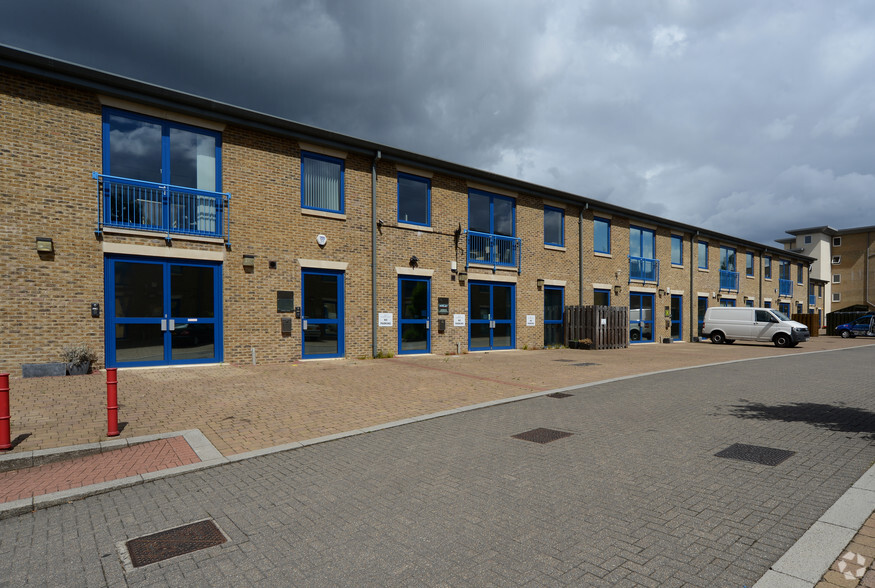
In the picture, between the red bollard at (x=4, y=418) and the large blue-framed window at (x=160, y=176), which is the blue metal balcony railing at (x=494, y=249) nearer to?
the large blue-framed window at (x=160, y=176)

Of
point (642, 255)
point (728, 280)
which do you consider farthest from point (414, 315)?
point (728, 280)

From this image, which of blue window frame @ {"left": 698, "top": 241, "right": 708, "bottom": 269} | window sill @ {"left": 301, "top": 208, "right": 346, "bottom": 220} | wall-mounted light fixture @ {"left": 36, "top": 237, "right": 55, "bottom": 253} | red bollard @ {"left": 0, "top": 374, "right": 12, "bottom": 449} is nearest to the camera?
red bollard @ {"left": 0, "top": 374, "right": 12, "bottom": 449}

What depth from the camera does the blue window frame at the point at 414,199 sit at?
15773 millimetres

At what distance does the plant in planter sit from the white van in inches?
1058

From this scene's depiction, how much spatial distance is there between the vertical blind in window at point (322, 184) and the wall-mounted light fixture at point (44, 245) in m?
5.81

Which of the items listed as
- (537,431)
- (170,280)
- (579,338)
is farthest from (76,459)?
(579,338)

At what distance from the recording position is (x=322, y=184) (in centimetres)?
1411

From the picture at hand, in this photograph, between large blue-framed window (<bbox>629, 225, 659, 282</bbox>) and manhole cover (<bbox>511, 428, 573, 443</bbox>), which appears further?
large blue-framed window (<bbox>629, 225, 659, 282</bbox>)

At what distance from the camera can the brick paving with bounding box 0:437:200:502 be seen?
451 centimetres

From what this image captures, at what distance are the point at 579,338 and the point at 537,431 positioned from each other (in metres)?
14.4

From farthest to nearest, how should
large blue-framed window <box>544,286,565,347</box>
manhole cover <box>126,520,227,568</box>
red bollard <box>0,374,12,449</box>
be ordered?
large blue-framed window <box>544,286,565,347</box> < red bollard <box>0,374,12,449</box> < manhole cover <box>126,520,227,568</box>

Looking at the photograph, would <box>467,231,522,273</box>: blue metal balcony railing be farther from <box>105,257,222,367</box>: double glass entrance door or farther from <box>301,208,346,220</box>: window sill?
<box>105,257,222,367</box>: double glass entrance door

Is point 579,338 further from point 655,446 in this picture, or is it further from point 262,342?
point 655,446

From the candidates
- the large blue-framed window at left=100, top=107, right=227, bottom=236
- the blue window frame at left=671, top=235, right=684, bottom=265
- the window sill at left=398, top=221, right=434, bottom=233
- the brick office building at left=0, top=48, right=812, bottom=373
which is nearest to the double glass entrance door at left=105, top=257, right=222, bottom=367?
the brick office building at left=0, top=48, right=812, bottom=373
